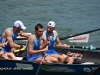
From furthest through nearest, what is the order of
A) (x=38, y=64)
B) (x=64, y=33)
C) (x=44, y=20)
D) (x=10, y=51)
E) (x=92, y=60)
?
1. (x=44, y=20)
2. (x=64, y=33)
3. (x=92, y=60)
4. (x=10, y=51)
5. (x=38, y=64)

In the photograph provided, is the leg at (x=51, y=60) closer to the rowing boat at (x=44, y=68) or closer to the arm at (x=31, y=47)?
the rowing boat at (x=44, y=68)

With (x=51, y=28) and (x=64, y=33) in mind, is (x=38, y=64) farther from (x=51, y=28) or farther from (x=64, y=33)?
(x=64, y=33)

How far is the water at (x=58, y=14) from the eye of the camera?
51.4ft

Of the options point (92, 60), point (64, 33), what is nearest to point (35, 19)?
point (64, 33)

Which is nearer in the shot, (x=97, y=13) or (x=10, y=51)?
(x=10, y=51)

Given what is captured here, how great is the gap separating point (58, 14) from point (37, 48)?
10.2 m

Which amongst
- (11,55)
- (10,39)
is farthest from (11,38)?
(11,55)

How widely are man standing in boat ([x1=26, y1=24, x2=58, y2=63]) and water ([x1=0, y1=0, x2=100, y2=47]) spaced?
4947 millimetres

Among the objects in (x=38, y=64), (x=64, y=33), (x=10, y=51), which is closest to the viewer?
(x=38, y=64)

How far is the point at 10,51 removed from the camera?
→ 29.4 ft

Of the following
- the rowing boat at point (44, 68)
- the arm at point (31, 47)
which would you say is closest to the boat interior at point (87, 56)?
the rowing boat at point (44, 68)

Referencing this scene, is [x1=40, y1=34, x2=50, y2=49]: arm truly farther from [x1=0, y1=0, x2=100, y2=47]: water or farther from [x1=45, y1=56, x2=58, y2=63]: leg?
[x1=0, y1=0, x2=100, y2=47]: water

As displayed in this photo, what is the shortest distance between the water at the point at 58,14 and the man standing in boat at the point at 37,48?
495cm

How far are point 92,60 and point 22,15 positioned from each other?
29.9 ft
